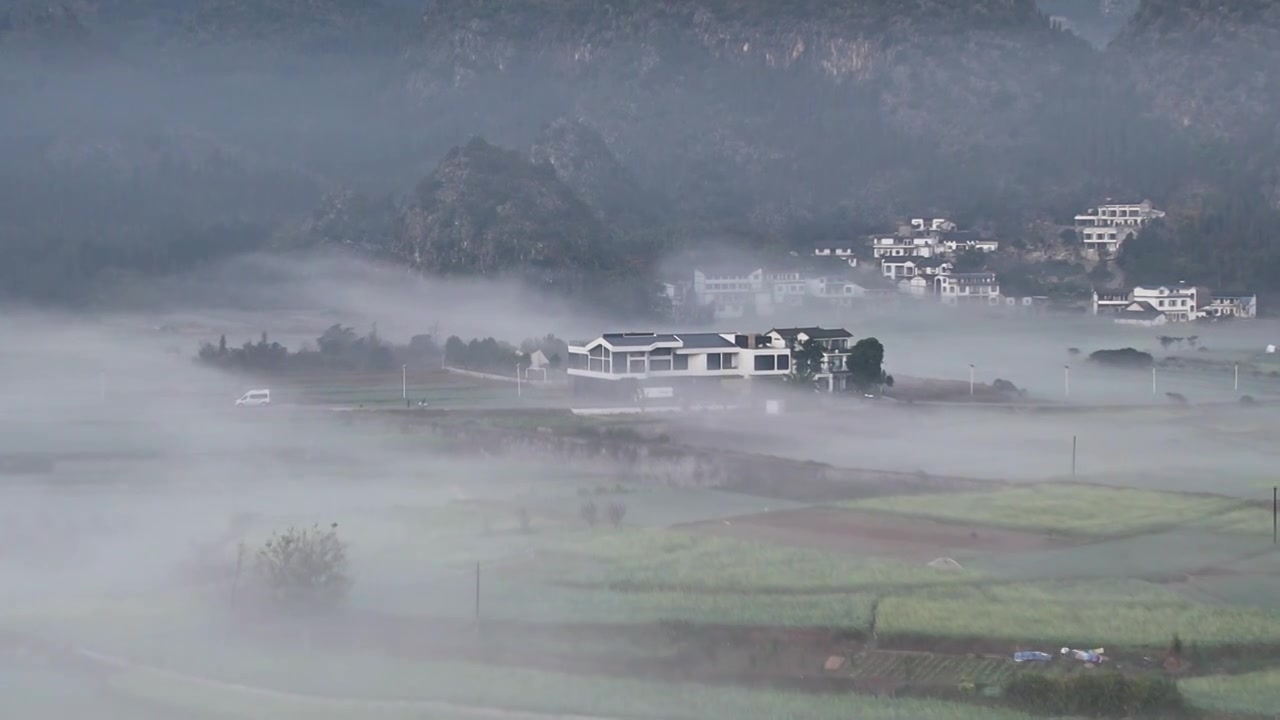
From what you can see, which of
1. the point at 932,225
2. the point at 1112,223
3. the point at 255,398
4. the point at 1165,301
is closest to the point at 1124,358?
the point at 1165,301

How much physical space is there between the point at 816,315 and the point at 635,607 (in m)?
33.3

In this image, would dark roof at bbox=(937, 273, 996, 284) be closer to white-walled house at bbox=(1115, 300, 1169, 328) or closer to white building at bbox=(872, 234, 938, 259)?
white building at bbox=(872, 234, 938, 259)

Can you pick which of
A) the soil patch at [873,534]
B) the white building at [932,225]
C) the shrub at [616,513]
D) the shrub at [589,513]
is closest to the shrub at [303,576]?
the shrub at [589,513]

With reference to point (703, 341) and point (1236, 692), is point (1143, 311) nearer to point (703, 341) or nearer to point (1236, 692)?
point (703, 341)

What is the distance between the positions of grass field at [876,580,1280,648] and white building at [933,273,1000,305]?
1457 inches

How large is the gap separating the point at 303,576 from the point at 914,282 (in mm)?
39970

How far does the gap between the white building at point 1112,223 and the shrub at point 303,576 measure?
44733 mm

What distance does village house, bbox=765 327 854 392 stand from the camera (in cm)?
3316

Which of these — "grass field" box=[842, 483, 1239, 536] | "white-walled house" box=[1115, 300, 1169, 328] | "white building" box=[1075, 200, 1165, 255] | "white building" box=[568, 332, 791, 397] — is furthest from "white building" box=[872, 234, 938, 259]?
"grass field" box=[842, 483, 1239, 536]

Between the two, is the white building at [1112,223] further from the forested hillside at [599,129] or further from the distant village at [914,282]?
the forested hillside at [599,129]

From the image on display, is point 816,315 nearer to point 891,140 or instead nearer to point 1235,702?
point 891,140

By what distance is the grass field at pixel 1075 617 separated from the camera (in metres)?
16.2

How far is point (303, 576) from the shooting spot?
17469 millimetres

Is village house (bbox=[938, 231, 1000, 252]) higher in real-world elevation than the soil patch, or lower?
higher
